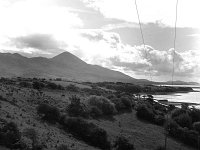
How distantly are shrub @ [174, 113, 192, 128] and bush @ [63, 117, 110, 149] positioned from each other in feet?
109

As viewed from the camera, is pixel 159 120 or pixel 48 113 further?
pixel 159 120

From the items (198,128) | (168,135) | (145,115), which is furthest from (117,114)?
(198,128)

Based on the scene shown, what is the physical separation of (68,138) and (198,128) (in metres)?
40.3

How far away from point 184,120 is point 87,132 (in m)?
36.2

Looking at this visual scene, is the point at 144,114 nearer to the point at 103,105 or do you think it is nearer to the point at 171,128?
the point at 171,128

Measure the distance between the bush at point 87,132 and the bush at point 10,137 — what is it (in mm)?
17954

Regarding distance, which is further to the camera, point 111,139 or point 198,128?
point 198,128

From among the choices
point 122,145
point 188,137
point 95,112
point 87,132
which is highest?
point 95,112

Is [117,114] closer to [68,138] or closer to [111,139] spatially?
[111,139]

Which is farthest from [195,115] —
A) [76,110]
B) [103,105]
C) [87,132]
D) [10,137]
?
[10,137]

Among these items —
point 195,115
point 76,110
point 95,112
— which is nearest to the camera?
point 76,110

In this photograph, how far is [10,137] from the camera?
35.8 metres

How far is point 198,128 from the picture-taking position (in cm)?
7538

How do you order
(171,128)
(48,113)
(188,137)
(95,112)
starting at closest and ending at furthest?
(48,113)
(188,137)
(171,128)
(95,112)
